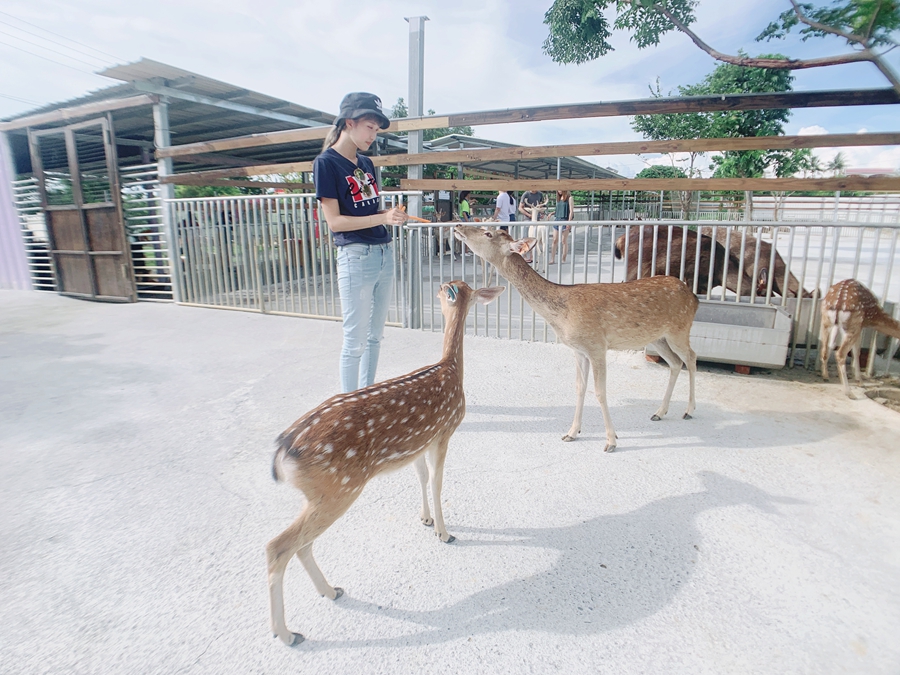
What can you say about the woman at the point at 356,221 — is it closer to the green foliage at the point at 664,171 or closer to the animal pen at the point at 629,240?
the animal pen at the point at 629,240

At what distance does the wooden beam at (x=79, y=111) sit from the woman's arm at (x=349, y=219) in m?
7.50

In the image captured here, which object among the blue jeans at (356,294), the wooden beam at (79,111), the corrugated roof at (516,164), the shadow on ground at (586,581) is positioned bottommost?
the shadow on ground at (586,581)

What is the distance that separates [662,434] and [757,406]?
1120 millimetres

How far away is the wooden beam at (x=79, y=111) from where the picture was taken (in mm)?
8359

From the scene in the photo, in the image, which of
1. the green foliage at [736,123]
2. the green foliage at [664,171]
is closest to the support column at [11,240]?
the green foliage at [736,123]

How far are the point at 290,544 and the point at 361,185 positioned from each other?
2241 millimetres

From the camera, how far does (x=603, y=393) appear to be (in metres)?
3.47

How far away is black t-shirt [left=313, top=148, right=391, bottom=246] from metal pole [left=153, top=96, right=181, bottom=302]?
22.7 feet

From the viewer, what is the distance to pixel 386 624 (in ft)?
6.40

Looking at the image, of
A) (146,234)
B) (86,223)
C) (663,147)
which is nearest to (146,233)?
(146,234)

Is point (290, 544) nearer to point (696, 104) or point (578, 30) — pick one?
point (696, 104)

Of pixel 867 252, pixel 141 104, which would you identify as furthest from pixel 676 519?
pixel 867 252

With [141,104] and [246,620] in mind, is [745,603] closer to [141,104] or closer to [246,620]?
[246,620]

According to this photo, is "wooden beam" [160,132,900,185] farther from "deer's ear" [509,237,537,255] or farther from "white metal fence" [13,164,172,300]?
"white metal fence" [13,164,172,300]
